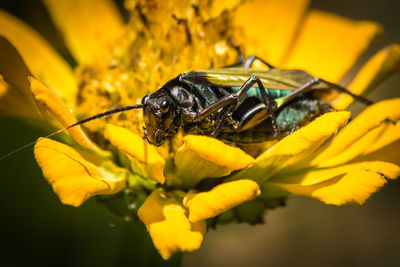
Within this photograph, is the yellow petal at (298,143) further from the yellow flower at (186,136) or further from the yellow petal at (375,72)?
the yellow petal at (375,72)

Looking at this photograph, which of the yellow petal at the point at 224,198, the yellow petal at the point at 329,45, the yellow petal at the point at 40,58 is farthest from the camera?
the yellow petal at the point at 329,45

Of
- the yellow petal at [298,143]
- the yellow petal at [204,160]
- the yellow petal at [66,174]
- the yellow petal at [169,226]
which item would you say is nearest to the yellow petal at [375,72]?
the yellow petal at [298,143]

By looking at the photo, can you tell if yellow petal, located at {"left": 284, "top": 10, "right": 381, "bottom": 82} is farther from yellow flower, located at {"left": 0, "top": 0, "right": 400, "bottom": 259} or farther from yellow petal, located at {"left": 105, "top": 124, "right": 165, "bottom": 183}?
yellow petal, located at {"left": 105, "top": 124, "right": 165, "bottom": 183}

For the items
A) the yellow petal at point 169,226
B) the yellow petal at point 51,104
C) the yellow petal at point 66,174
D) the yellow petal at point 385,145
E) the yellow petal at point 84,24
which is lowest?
the yellow petal at point 385,145

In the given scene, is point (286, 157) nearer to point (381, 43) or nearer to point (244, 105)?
point (244, 105)

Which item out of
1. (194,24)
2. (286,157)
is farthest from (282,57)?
(286,157)

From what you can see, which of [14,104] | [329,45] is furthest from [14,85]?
[329,45]

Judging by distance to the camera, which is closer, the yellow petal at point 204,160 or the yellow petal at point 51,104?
the yellow petal at point 204,160

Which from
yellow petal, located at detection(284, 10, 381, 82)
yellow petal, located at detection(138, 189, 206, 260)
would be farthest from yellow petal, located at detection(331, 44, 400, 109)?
yellow petal, located at detection(138, 189, 206, 260)

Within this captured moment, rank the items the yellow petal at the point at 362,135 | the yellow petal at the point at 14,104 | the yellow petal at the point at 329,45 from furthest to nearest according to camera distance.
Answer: the yellow petal at the point at 329,45 < the yellow petal at the point at 14,104 < the yellow petal at the point at 362,135
